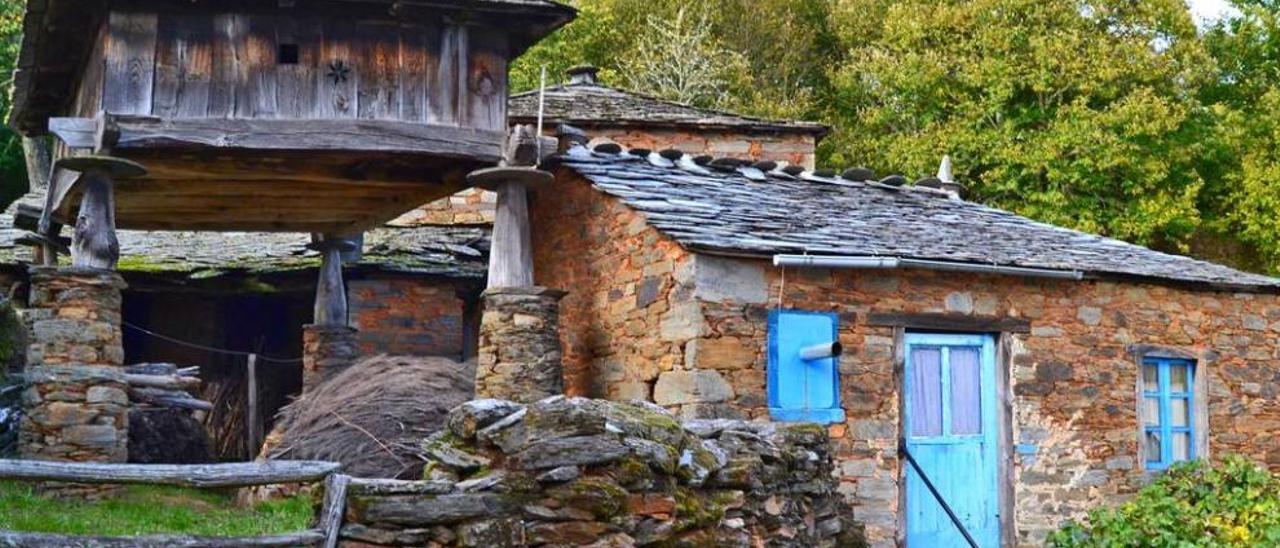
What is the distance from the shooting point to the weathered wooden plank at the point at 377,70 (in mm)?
11938

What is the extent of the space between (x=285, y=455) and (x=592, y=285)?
2.98 meters

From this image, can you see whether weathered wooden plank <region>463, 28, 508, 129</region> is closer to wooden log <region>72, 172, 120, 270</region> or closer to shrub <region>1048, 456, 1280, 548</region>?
wooden log <region>72, 172, 120, 270</region>

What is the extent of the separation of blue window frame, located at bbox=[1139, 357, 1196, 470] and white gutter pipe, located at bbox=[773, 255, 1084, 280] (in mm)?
1646

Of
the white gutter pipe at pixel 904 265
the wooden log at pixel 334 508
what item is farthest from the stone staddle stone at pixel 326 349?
the wooden log at pixel 334 508

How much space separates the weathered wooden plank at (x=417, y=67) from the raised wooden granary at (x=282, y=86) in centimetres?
1

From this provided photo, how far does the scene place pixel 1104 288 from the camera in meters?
13.2

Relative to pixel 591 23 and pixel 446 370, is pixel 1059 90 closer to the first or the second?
pixel 591 23

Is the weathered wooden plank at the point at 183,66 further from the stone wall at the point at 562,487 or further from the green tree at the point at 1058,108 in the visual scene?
the green tree at the point at 1058,108

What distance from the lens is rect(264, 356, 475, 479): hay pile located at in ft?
36.5

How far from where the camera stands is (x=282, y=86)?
38.6 feet

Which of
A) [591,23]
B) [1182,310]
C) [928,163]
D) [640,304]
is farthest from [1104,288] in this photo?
[591,23]

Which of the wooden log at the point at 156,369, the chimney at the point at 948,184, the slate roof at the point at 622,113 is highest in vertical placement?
the slate roof at the point at 622,113

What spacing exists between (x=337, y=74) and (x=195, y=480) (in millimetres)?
5467

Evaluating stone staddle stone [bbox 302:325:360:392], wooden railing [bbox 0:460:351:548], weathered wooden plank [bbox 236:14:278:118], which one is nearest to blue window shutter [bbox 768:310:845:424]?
weathered wooden plank [bbox 236:14:278:118]
